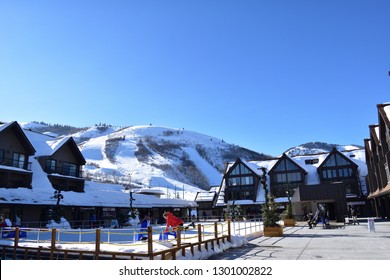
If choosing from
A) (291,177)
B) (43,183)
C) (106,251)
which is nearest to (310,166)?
(291,177)

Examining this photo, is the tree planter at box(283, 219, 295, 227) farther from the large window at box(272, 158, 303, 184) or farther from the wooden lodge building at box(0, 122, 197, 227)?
the large window at box(272, 158, 303, 184)

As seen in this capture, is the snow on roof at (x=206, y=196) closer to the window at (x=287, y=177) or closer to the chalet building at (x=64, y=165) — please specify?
the window at (x=287, y=177)

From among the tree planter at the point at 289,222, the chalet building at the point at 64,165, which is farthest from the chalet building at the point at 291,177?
the chalet building at the point at 64,165

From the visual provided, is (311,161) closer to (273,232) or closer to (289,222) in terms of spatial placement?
(289,222)

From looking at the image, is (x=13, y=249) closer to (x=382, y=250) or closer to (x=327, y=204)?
(x=382, y=250)

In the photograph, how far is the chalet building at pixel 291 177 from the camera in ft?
Answer: 176

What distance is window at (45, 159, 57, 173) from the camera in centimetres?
3900

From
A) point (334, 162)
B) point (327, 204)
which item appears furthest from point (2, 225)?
point (334, 162)

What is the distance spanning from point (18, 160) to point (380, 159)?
38.7 m

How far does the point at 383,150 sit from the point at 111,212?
32867 millimetres

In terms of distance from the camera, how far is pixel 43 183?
3638 centimetres

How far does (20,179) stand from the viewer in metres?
35.1

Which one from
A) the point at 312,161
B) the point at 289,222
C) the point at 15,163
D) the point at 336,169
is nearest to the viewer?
the point at 289,222
